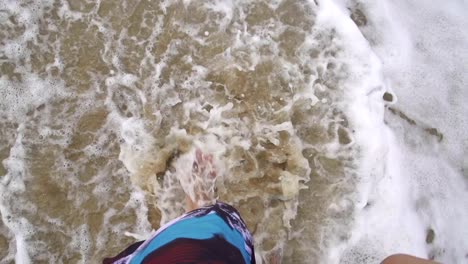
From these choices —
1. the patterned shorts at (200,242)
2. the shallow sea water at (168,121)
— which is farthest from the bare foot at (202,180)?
the patterned shorts at (200,242)

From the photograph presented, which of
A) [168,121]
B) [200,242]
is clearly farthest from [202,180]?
[200,242]

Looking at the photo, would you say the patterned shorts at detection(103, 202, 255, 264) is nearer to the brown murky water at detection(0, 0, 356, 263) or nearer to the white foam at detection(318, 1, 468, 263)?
the brown murky water at detection(0, 0, 356, 263)

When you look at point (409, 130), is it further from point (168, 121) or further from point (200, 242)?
point (200, 242)

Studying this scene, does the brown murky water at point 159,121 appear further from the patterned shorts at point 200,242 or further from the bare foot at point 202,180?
the patterned shorts at point 200,242

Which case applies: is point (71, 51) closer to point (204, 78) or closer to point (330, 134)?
point (204, 78)

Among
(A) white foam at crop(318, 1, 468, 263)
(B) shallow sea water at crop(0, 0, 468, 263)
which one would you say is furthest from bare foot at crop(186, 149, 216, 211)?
(A) white foam at crop(318, 1, 468, 263)
